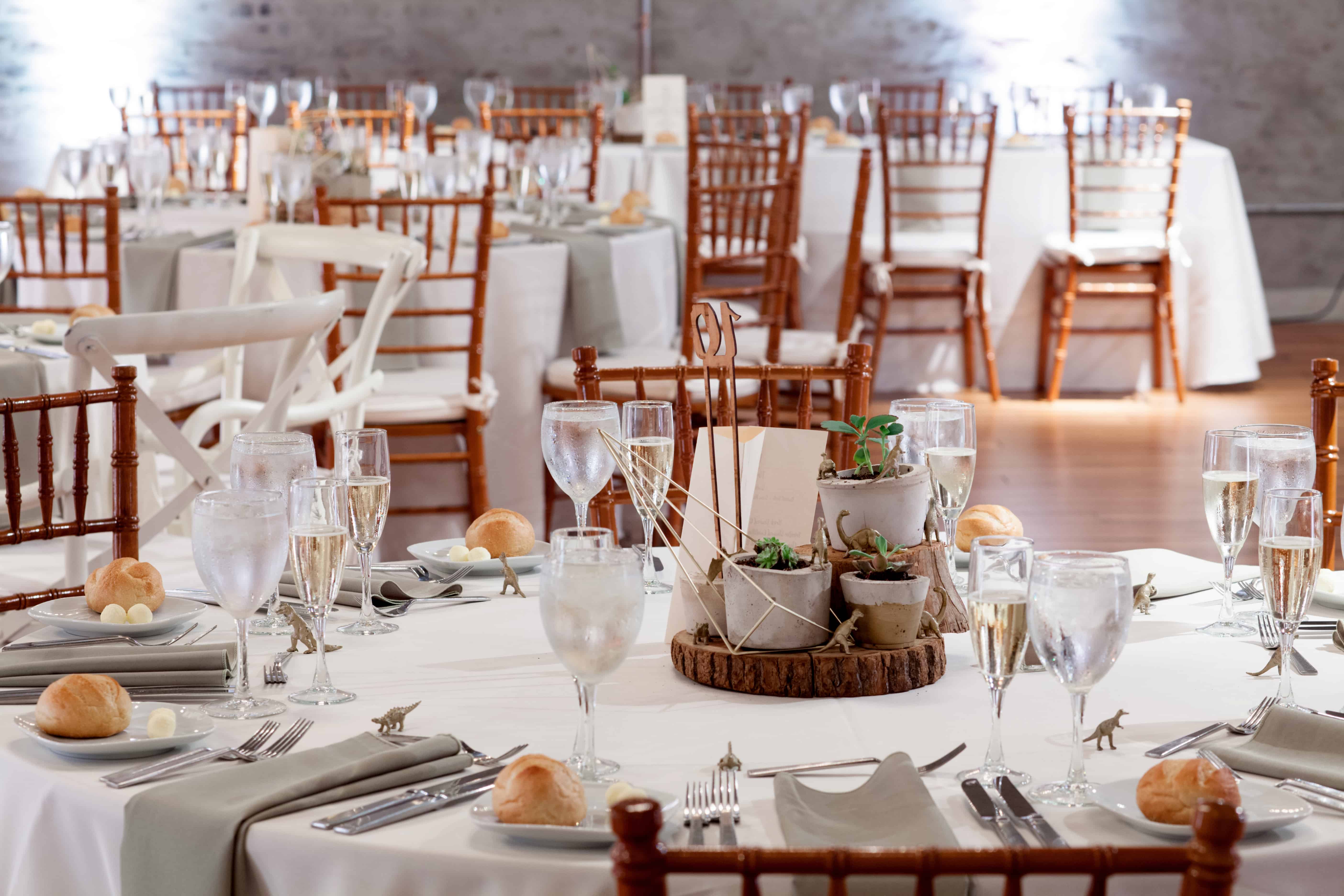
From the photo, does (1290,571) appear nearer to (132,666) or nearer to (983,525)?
(983,525)

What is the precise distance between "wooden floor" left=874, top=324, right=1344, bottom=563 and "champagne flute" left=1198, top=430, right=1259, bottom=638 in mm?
1953

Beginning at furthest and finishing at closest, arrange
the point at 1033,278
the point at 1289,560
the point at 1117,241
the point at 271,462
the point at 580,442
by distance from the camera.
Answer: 1. the point at 1033,278
2. the point at 1117,241
3. the point at 580,442
4. the point at 271,462
5. the point at 1289,560

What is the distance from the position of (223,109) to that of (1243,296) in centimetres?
600

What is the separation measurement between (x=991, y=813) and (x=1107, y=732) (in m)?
0.17

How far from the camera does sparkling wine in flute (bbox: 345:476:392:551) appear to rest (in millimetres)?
1390

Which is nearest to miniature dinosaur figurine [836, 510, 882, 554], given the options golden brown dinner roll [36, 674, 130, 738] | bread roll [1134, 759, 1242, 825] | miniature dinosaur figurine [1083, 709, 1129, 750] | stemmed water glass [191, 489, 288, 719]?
miniature dinosaur figurine [1083, 709, 1129, 750]

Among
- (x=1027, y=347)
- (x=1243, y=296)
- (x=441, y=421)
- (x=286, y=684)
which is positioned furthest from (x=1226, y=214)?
(x=286, y=684)

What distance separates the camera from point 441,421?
3.71 metres

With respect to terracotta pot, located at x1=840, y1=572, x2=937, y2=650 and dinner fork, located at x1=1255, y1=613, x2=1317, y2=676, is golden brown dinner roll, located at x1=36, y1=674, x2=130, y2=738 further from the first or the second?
dinner fork, located at x1=1255, y1=613, x2=1317, y2=676

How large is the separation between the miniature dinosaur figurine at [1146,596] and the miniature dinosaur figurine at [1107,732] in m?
0.40

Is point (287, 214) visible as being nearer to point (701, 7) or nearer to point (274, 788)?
point (274, 788)

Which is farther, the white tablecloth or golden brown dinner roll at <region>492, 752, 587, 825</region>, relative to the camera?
the white tablecloth

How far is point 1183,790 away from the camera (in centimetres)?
92

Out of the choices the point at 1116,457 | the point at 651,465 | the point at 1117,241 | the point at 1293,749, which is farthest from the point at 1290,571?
the point at 1117,241
